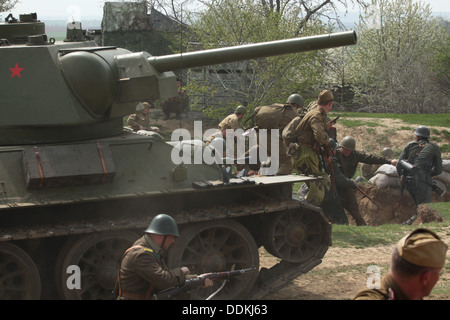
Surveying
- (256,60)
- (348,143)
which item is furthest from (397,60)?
(348,143)

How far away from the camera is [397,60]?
31.6 meters

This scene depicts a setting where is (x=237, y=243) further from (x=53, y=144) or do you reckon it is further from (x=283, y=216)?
(x=53, y=144)

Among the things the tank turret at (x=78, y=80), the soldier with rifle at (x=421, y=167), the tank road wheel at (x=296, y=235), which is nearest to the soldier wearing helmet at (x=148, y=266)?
the tank turret at (x=78, y=80)

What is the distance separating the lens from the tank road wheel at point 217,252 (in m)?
8.33

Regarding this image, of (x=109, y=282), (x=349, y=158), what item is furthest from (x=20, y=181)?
(x=349, y=158)

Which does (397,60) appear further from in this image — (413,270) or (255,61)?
(413,270)

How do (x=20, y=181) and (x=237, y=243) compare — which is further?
(x=237, y=243)

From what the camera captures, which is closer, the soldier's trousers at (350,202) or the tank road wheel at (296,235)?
the tank road wheel at (296,235)

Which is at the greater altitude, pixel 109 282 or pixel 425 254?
pixel 425 254

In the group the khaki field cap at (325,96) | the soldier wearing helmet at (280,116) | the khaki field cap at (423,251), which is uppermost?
the khaki field cap at (325,96)

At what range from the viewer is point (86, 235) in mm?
7820

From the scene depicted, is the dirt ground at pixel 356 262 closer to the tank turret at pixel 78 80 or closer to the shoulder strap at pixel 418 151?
the tank turret at pixel 78 80

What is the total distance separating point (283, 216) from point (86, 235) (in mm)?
2640

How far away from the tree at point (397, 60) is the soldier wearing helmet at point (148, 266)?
80.4 ft
